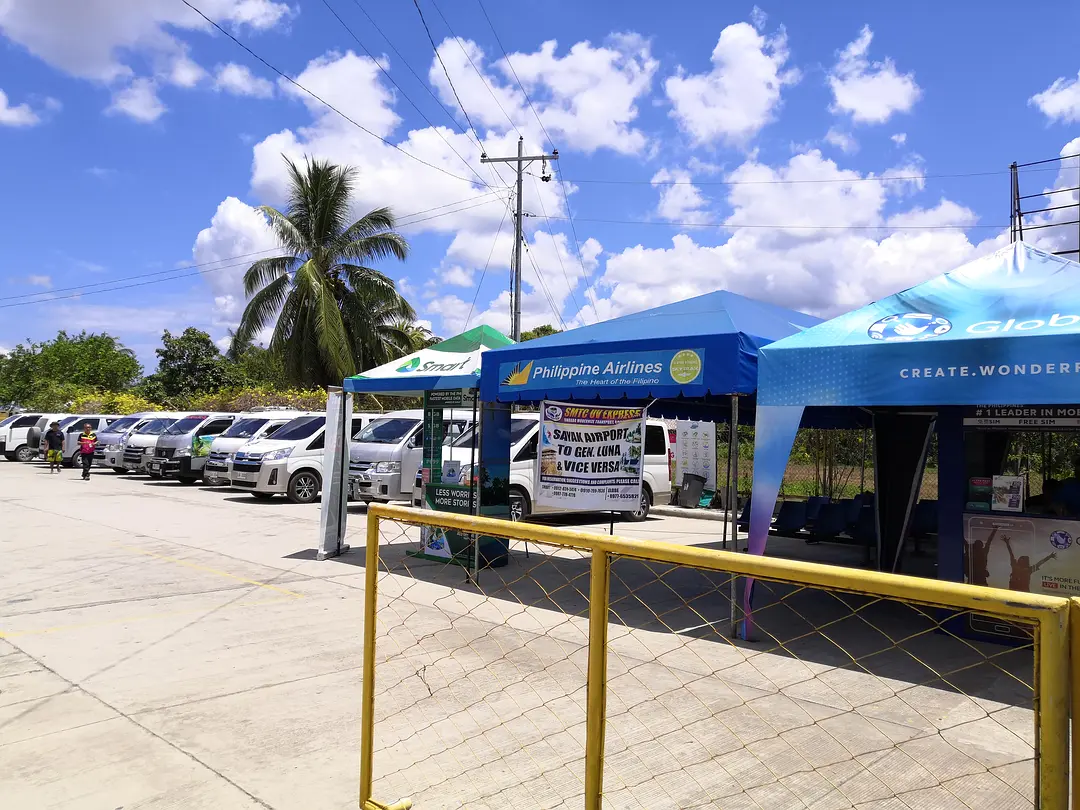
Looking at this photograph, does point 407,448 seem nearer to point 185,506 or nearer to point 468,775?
point 185,506

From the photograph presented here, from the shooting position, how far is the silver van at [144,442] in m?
23.5

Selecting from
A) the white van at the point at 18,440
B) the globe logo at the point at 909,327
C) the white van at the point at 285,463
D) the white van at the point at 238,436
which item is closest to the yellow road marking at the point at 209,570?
the white van at the point at 285,463

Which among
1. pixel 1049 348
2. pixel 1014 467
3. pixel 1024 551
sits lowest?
pixel 1024 551

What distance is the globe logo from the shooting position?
21.3 ft

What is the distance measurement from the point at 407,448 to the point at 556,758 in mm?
12220

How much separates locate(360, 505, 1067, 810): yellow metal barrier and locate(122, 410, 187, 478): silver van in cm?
1804

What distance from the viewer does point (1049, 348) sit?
5.90m

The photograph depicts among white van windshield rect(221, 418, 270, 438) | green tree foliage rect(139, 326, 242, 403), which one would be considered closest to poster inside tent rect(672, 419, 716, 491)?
white van windshield rect(221, 418, 270, 438)

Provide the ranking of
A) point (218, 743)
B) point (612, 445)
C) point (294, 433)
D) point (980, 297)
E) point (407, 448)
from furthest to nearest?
point (294, 433) → point (407, 448) → point (612, 445) → point (980, 297) → point (218, 743)

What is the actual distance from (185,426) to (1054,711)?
2396 cm

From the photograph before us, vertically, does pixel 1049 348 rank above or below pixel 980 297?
below

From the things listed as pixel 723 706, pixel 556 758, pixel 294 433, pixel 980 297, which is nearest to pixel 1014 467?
pixel 980 297

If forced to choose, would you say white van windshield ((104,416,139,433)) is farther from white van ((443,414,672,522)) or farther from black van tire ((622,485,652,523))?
black van tire ((622,485,652,523))

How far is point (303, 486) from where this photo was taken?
1806 cm
